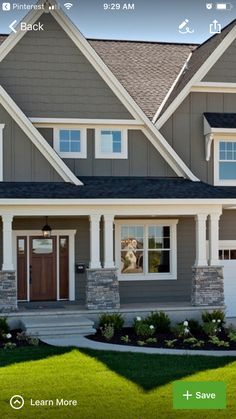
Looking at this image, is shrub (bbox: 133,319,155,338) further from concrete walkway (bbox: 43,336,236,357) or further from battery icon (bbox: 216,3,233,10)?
battery icon (bbox: 216,3,233,10)

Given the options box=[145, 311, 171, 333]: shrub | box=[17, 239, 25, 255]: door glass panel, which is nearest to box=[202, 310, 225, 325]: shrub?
box=[145, 311, 171, 333]: shrub

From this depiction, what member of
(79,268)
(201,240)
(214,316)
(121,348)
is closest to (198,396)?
(121,348)

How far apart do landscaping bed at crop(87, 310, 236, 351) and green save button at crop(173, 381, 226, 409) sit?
6.54m

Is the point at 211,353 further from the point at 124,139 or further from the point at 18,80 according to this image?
the point at 18,80

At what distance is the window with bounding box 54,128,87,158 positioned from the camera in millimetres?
15703

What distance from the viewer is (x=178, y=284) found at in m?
16.3

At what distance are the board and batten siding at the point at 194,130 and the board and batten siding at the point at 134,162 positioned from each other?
78 cm

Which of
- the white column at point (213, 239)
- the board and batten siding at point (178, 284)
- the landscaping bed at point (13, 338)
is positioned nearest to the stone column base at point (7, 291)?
the landscaping bed at point (13, 338)

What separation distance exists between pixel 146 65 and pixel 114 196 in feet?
18.5

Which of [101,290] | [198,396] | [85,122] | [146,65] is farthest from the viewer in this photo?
[146,65]

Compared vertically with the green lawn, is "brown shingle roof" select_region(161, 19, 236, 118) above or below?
above

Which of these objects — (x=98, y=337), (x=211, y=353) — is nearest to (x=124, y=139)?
(x=98, y=337)

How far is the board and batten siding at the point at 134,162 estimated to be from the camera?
15844mm

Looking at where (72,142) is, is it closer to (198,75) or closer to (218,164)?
(198,75)
